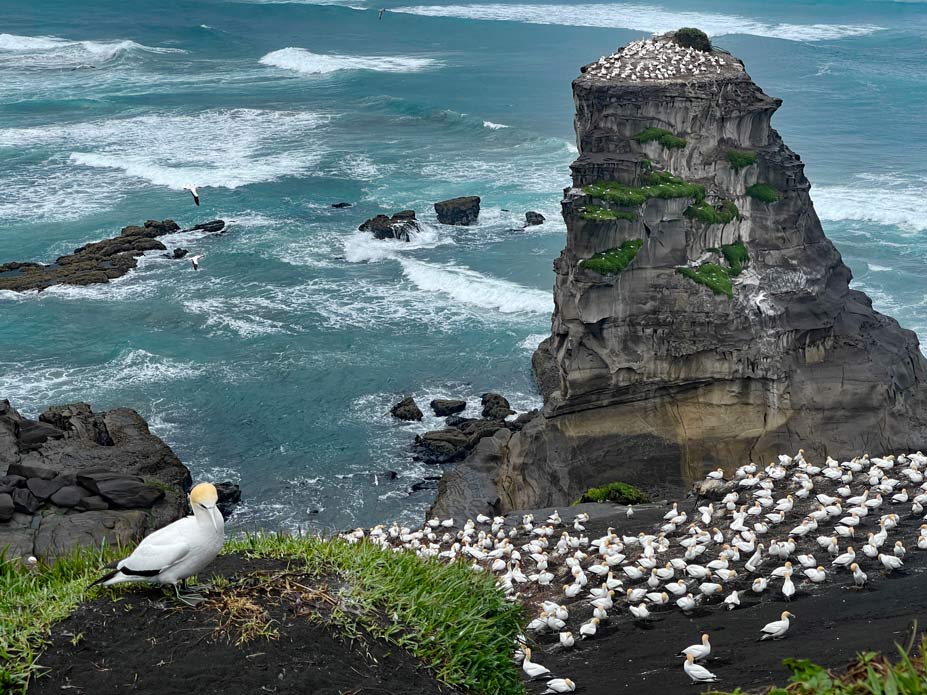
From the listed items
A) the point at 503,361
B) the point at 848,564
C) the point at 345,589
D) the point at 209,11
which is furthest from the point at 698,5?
the point at 345,589

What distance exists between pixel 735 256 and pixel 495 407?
39.3 feet

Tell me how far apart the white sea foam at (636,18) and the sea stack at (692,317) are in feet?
335

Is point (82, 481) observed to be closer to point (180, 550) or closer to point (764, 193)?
point (764, 193)

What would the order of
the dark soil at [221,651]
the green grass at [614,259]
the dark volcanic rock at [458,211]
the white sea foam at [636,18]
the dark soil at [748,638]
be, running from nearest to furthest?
the dark soil at [221,651], the dark soil at [748,638], the green grass at [614,259], the dark volcanic rock at [458,211], the white sea foam at [636,18]

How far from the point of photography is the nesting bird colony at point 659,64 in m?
34.5

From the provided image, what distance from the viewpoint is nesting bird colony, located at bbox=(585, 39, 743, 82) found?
34469mm

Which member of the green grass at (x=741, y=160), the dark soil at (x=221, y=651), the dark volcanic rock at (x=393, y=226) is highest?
the green grass at (x=741, y=160)

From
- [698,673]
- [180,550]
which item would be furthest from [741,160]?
[180,550]

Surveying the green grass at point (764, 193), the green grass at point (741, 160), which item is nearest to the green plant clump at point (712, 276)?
the green grass at point (764, 193)

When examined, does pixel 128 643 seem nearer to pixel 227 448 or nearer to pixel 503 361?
pixel 227 448

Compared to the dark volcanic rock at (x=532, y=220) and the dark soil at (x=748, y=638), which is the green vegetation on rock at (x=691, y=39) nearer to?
the dark soil at (x=748, y=638)

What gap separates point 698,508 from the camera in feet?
88.4

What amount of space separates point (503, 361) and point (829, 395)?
56.2 feet

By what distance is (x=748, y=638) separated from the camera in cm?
1805
